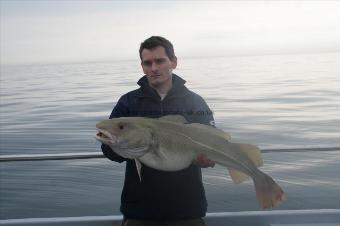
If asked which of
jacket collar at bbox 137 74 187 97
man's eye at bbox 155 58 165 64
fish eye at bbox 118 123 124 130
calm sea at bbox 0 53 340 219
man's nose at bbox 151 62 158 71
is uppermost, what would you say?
man's eye at bbox 155 58 165 64

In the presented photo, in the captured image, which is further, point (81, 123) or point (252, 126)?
point (81, 123)

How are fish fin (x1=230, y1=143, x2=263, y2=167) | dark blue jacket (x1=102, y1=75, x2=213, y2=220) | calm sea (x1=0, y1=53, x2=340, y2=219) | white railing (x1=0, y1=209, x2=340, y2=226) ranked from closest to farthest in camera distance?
fish fin (x1=230, y1=143, x2=263, y2=167) → dark blue jacket (x1=102, y1=75, x2=213, y2=220) → white railing (x1=0, y1=209, x2=340, y2=226) → calm sea (x1=0, y1=53, x2=340, y2=219)

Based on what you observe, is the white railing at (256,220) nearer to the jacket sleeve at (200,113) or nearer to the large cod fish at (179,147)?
the large cod fish at (179,147)

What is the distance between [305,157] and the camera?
10625 millimetres

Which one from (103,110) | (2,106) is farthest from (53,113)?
(2,106)

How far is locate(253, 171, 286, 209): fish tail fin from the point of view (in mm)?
3404

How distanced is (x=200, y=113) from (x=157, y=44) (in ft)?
2.34

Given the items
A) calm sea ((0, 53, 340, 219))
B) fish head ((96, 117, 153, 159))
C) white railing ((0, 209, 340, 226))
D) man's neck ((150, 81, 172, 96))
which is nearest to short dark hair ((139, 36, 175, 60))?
man's neck ((150, 81, 172, 96))

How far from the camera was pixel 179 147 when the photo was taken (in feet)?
10.9

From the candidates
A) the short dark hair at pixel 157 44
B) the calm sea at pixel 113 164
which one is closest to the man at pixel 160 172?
the short dark hair at pixel 157 44

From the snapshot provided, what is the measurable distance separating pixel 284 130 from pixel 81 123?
306 inches

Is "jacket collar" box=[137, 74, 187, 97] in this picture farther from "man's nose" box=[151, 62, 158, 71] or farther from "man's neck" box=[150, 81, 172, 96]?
"man's nose" box=[151, 62, 158, 71]

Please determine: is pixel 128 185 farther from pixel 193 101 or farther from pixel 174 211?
pixel 193 101

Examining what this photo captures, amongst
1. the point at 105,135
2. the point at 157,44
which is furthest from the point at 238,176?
the point at 157,44
